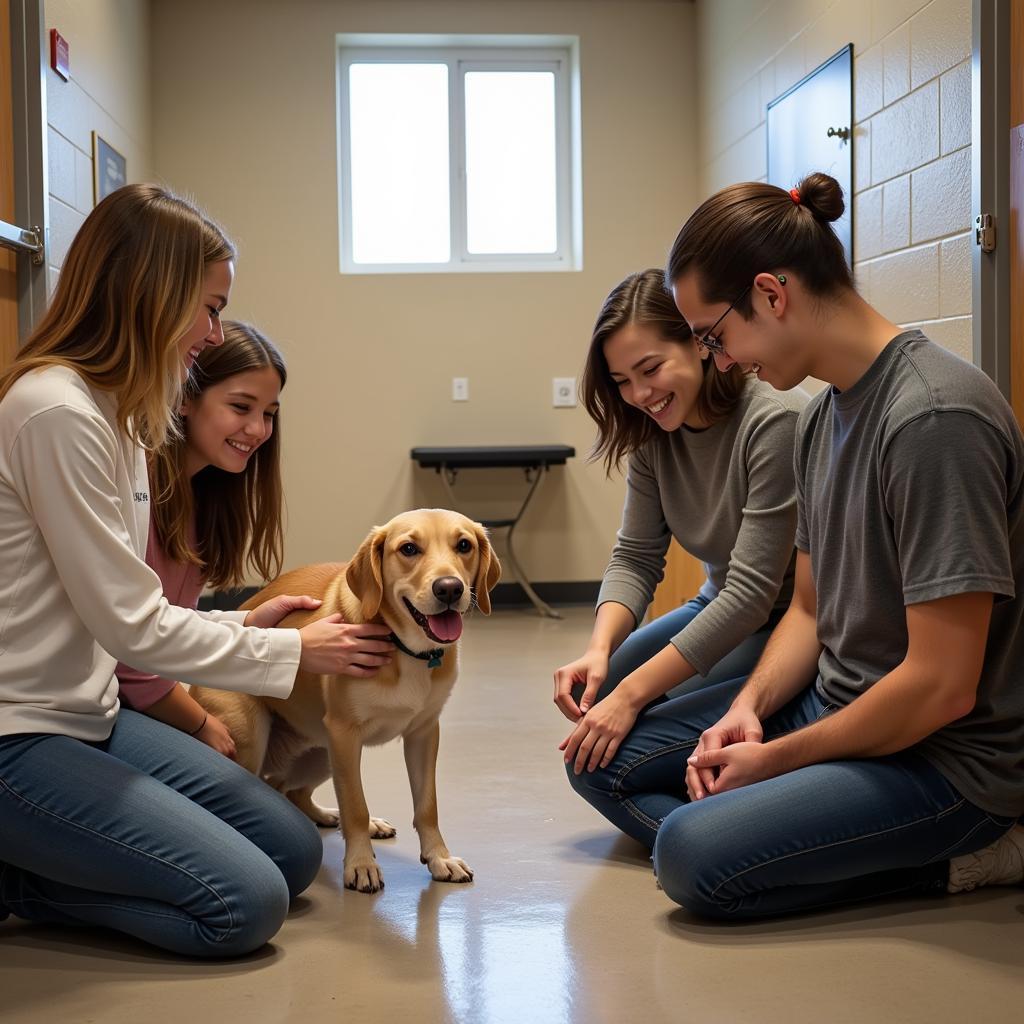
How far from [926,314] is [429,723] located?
215cm

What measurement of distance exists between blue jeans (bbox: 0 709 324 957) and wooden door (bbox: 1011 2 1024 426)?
1973mm

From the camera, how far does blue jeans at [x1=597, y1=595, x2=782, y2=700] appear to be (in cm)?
241

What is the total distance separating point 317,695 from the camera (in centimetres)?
221

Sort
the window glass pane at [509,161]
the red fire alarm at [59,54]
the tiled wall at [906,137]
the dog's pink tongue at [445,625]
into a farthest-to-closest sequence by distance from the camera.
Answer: the window glass pane at [509,161] → the red fire alarm at [59,54] → the tiled wall at [906,137] → the dog's pink tongue at [445,625]

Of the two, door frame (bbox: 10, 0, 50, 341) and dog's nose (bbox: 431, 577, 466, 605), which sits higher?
door frame (bbox: 10, 0, 50, 341)

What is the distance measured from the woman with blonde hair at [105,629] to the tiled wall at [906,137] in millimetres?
2268

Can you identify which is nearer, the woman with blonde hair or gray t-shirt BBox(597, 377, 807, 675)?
the woman with blonde hair

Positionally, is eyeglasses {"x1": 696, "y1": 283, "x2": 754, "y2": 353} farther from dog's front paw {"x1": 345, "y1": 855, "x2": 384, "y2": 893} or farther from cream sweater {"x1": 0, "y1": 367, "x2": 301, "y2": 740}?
dog's front paw {"x1": 345, "y1": 855, "x2": 384, "y2": 893}

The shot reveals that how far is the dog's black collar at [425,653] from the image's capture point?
6.93 ft

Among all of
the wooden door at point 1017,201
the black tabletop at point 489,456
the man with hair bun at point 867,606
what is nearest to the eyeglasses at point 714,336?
the man with hair bun at point 867,606

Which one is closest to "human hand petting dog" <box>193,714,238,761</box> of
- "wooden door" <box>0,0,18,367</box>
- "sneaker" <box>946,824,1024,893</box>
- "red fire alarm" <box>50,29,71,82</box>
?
"sneaker" <box>946,824,1024,893</box>

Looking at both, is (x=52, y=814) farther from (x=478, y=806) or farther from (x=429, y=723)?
(x=478, y=806)

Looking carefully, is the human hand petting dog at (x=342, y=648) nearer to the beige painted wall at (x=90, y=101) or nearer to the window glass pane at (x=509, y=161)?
the beige painted wall at (x=90, y=101)

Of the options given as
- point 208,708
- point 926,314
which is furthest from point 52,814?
point 926,314
